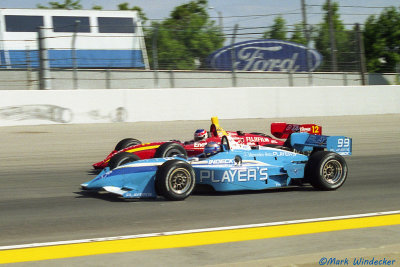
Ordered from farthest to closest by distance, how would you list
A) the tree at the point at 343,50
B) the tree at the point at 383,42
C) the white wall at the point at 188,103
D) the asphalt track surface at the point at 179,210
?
the tree at the point at 383,42
the tree at the point at 343,50
the white wall at the point at 188,103
the asphalt track surface at the point at 179,210

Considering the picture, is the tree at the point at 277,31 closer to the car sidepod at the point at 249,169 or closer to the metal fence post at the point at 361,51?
the metal fence post at the point at 361,51

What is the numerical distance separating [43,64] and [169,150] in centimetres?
725

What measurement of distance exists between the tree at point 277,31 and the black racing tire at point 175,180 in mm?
11390

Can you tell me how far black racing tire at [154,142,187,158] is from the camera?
30.1 ft

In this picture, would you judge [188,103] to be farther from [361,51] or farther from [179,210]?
[179,210]

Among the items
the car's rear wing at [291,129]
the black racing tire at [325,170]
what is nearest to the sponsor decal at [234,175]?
the black racing tire at [325,170]

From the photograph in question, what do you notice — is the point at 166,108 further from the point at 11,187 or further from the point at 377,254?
the point at 377,254

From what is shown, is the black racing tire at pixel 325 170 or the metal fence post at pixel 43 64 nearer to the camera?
the black racing tire at pixel 325 170

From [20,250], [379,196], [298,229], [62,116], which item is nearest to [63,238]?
[20,250]

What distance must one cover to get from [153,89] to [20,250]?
10958mm

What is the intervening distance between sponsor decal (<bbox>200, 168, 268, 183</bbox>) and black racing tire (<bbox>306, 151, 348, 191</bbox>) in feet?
2.58

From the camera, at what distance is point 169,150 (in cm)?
920

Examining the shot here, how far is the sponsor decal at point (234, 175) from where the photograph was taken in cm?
779

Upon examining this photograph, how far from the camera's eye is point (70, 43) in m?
16.0
